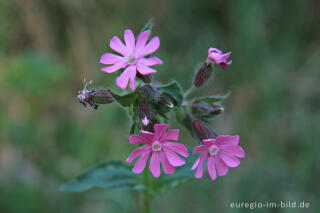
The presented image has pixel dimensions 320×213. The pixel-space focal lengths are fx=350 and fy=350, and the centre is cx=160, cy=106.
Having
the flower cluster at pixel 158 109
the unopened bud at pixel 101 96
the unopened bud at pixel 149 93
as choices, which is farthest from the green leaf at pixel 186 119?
the unopened bud at pixel 101 96

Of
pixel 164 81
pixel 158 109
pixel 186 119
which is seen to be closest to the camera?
pixel 158 109

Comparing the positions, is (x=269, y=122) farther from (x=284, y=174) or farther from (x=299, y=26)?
(x=299, y=26)

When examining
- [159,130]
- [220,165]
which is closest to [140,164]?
[159,130]

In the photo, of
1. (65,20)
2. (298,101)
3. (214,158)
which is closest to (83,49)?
(65,20)

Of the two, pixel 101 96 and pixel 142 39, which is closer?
pixel 142 39

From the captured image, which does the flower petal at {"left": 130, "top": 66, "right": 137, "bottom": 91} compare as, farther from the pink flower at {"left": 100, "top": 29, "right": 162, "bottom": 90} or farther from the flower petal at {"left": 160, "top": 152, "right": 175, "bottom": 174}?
the flower petal at {"left": 160, "top": 152, "right": 175, "bottom": 174}

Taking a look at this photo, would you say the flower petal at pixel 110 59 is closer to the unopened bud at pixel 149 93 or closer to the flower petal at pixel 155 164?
the unopened bud at pixel 149 93

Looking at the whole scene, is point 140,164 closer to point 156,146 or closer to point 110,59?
point 156,146

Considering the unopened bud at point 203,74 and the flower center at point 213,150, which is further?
the unopened bud at point 203,74
